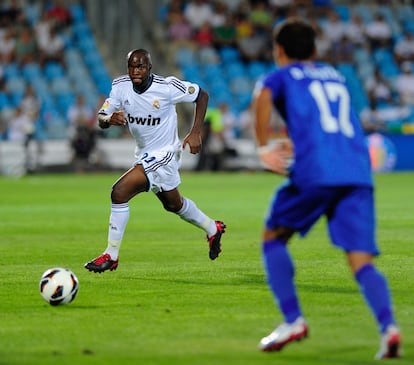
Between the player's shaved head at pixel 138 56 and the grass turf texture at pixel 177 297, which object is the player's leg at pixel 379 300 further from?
the player's shaved head at pixel 138 56

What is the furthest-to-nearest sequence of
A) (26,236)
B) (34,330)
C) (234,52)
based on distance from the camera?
(234,52) → (26,236) → (34,330)

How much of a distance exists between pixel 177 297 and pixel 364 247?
10.2ft

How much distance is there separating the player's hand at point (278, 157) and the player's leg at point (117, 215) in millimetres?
4391

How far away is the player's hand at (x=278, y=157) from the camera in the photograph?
7.09m

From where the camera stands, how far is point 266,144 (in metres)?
7.13

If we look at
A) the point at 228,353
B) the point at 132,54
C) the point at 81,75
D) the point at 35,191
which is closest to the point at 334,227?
the point at 228,353

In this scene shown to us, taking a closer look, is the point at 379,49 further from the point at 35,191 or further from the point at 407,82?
the point at 35,191

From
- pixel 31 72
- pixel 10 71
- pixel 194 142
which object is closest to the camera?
pixel 194 142

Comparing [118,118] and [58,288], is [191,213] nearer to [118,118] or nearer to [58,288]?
[118,118]

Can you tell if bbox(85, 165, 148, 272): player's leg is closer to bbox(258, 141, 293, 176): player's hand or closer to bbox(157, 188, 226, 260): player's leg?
bbox(157, 188, 226, 260): player's leg

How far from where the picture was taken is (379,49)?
38125 millimetres

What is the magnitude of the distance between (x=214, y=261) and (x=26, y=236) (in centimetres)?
405

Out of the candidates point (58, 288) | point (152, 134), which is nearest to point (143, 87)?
point (152, 134)

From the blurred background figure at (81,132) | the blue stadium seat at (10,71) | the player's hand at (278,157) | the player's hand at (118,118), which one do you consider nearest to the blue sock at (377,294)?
the player's hand at (278,157)
